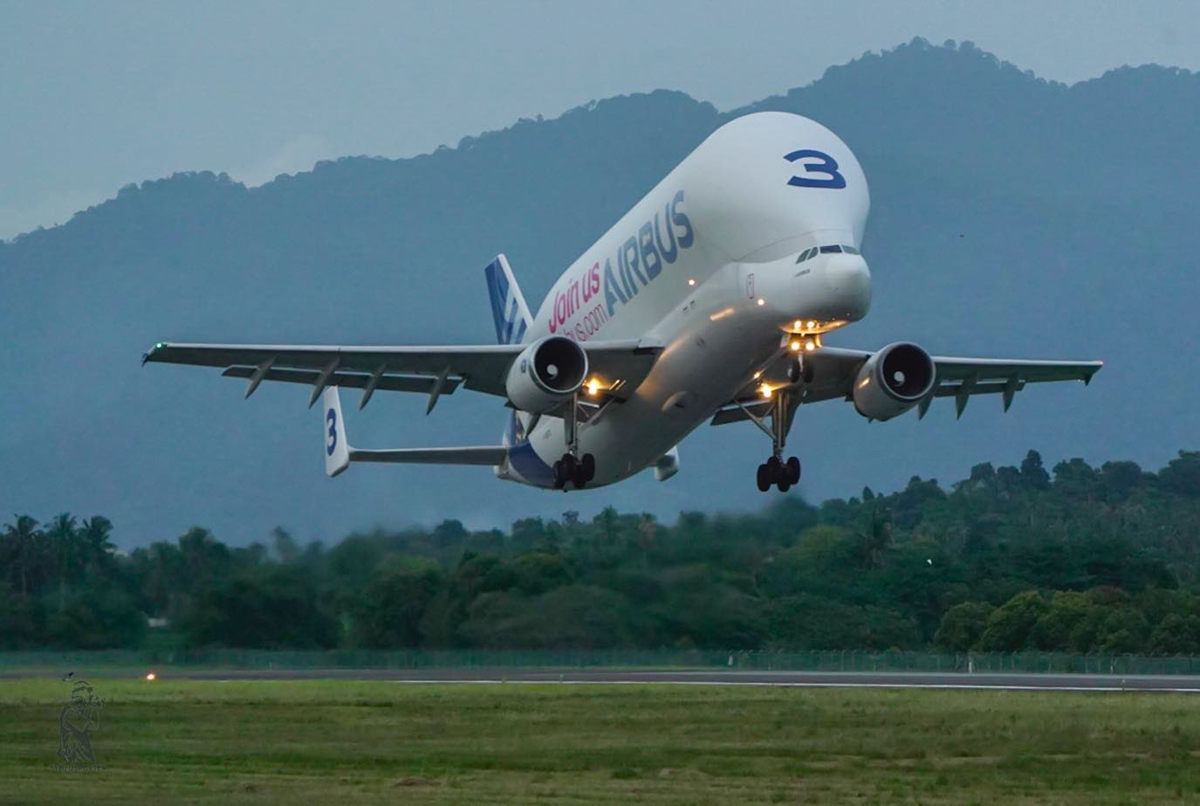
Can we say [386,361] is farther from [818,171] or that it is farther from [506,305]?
[506,305]

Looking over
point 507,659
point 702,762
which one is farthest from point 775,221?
point 507,659

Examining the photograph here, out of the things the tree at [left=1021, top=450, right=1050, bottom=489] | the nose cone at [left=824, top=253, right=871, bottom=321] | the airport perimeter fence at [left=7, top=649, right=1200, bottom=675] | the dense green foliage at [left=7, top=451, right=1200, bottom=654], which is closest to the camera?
the nose cone at [left=824, top=253, right=871, bottom=321]

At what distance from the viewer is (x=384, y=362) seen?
38.6 metres

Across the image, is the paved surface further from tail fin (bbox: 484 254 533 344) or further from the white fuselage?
the white fuselage

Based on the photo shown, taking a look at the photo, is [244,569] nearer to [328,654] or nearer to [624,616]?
[328,654]

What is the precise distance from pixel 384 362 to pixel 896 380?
34.3ft

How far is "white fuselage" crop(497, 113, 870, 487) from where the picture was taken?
3253 centimetres

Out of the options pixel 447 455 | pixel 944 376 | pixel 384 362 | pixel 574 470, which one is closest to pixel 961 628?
pixel 944 376

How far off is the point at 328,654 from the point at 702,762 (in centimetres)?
2699

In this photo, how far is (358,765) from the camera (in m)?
28.3

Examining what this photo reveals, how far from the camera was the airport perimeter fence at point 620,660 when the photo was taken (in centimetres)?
4975

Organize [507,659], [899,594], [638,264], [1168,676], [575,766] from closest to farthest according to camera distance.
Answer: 1. [575,766]
2. [638,264]
3. [507,659]
4. [1168,676]
5. [899,594]

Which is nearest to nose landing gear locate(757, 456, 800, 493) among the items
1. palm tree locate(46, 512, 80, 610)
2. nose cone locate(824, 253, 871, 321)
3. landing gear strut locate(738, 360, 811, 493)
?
landing gear strut locate(738, 360, 811, 493)

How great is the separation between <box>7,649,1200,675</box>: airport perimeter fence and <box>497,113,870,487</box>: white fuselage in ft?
41.8
